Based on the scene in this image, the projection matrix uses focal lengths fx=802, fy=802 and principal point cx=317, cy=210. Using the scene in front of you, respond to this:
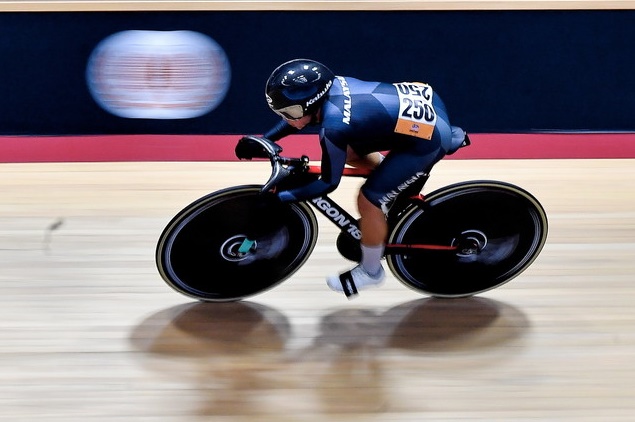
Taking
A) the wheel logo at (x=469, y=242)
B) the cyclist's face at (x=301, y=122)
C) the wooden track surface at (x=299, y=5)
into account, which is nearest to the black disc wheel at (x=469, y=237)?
the wheel logo at (x=469, y=242)

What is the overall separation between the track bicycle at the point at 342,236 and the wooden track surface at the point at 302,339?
0.46 feet

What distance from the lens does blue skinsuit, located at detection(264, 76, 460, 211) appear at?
2.87 metres

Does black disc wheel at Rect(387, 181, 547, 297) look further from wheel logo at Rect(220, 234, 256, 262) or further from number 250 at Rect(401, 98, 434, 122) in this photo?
wheel logo at Rect(220, 234, 256, 262)

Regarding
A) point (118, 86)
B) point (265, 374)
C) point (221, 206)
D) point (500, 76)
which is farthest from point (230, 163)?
point (265, 374)


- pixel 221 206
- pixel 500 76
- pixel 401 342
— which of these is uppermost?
pixel 500 76

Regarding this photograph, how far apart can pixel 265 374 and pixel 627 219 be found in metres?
2.47

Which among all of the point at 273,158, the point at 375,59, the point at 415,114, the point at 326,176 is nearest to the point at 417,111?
the point at 415,114

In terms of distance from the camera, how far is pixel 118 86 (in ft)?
16.9

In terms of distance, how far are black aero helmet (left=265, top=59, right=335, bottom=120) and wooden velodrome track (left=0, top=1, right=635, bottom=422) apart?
0.90 meters

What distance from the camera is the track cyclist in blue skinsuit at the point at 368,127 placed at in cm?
287

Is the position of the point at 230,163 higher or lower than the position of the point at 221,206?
lower

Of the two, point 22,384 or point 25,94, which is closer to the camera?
point 22,384

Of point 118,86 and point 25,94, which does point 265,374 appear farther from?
point 25,94

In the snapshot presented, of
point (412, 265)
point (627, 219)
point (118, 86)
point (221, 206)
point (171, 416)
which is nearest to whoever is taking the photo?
point (171, 416)
